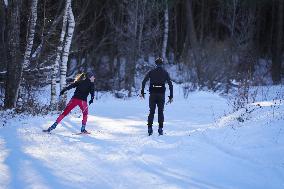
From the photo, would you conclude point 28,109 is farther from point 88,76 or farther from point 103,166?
point 103,166

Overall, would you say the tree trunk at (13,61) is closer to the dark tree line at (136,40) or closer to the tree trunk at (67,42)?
the dark tree line at (136,40)

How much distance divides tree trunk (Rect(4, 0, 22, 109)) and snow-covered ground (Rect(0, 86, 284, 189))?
4.05 meters

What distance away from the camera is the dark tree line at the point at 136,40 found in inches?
772

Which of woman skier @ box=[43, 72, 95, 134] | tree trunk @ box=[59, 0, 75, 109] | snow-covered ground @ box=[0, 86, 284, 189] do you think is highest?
tree trunk @ box=[59, 0, 75, 109]

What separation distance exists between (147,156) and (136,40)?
19.1 m

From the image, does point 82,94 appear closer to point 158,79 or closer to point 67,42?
point 158,79

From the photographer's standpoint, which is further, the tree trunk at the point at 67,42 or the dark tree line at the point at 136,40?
the dark tree line at the point at 136,40

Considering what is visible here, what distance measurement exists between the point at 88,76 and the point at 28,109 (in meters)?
5.23

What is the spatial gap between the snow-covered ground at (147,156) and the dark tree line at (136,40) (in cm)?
693

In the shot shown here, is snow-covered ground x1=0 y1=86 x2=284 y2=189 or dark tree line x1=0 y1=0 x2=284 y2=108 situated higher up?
dark tree line x1=0 y1=0 x2=284 y2=108

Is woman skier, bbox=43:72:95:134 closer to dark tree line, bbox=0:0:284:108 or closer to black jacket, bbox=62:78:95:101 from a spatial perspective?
black jacket, bbox=62:78:95:101

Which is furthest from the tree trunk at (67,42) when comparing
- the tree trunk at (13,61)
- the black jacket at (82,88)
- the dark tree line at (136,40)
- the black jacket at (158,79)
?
the black jacket at (158,79)

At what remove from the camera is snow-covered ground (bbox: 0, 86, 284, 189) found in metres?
7.04

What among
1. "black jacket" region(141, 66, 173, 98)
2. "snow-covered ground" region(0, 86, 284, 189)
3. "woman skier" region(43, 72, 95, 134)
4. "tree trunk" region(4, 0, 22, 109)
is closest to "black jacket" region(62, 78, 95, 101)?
"woman skier" region(43, 72, 95, 134)
